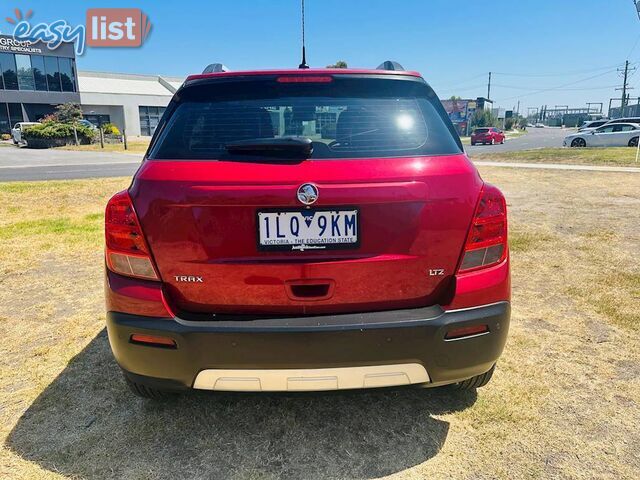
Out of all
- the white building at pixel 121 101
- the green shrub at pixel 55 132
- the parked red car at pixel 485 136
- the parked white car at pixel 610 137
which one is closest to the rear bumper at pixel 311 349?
the parked white car at pixel 610 137

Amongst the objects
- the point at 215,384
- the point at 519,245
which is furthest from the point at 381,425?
the point at 519,245

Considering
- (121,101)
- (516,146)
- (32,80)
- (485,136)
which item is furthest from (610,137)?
(32,80)

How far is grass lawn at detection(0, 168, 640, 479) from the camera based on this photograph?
84.9 inches

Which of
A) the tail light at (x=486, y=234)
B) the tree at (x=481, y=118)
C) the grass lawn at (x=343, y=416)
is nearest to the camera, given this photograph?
the tail light at (x=486, y=234)

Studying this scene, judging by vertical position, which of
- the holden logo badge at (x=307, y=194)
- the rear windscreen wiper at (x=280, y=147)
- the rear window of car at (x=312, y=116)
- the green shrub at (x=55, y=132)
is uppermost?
the green shrub at (x=55, y=132)

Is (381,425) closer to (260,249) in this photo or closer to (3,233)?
(260,249)

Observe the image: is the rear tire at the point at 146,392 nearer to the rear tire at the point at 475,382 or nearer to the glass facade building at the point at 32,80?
the rear tire at the point at 475,382

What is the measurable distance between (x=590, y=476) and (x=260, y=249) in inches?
70.1

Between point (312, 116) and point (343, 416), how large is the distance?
1.59 metres

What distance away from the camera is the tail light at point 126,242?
2000mm

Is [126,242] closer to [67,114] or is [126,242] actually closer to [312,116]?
[312,116]

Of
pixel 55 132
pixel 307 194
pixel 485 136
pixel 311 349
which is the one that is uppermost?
pixel 55 132

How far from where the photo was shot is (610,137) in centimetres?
2617

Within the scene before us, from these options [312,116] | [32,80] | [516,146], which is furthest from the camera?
[32,80]
